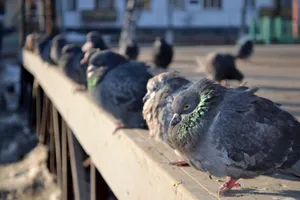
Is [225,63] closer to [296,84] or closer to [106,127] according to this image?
[296,84]

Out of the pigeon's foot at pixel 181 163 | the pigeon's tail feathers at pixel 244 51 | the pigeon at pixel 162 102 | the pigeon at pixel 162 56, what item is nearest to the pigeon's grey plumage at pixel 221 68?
the pigeon at pixel 162 56

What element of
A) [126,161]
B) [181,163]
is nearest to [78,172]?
[126,161]

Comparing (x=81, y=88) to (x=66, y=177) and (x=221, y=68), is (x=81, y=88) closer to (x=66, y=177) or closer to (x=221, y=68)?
(x=221, y=68)

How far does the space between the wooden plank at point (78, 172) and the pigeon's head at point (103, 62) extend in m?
2.31

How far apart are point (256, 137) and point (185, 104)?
361 millimetres

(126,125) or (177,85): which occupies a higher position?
(177,85)

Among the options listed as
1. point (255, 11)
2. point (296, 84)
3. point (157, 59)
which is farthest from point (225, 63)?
point (255, 11)

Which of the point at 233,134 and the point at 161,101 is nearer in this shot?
the point at 233,134

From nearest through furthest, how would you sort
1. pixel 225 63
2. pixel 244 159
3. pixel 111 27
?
pixel 244 159 < pixel 225 63 < pixel 111 27

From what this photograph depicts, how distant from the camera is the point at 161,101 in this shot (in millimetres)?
3148

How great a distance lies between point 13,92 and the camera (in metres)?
17.7

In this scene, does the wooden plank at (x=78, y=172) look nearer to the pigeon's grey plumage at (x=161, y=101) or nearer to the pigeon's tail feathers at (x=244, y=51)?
the pigeon's grey plumage at (x=161, y=101)

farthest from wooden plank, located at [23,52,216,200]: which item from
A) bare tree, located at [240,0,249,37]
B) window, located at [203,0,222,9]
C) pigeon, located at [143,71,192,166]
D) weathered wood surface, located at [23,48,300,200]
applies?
window, located at [203,0,222,9]

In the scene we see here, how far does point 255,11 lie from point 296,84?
86.8ft
